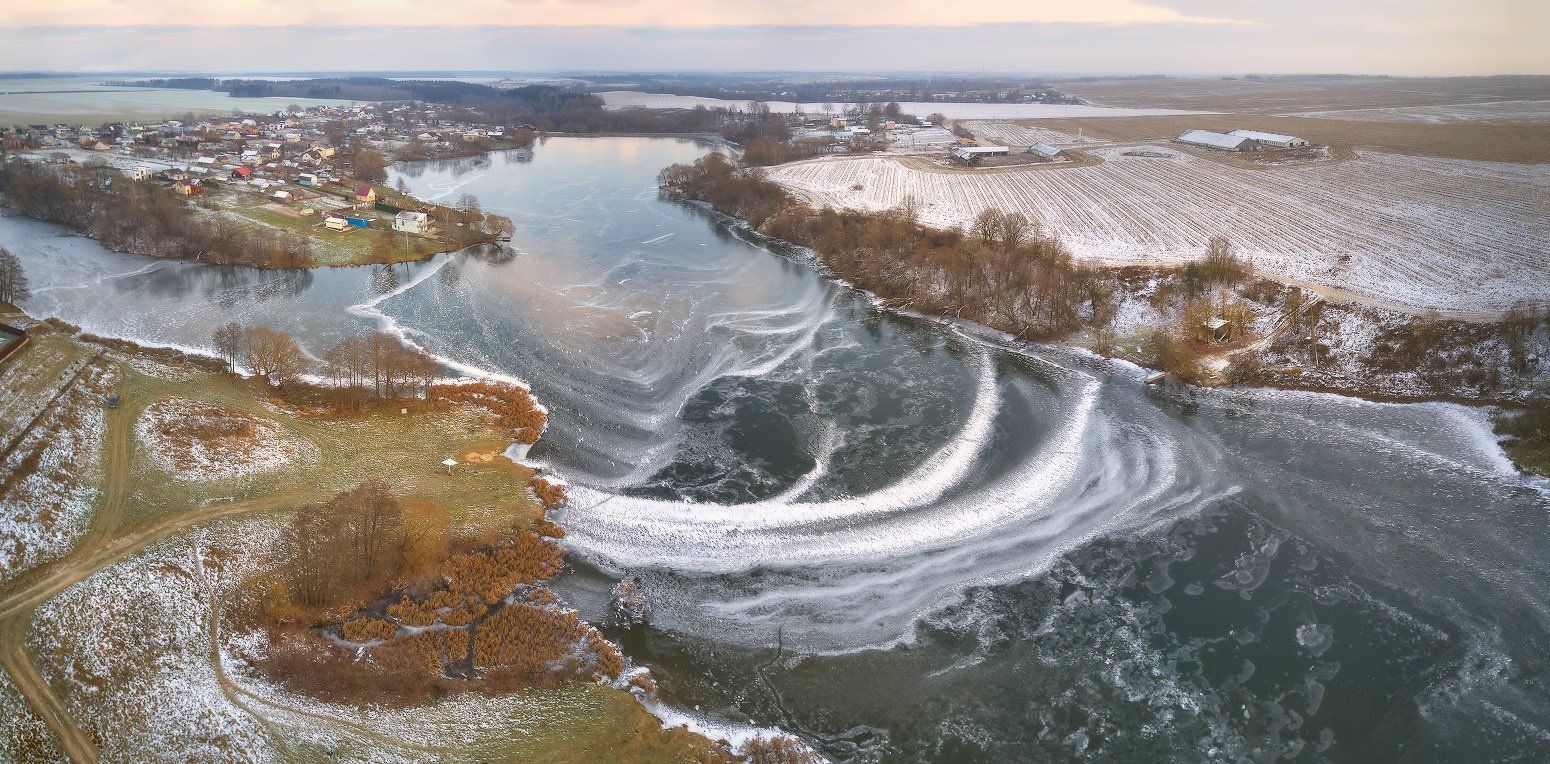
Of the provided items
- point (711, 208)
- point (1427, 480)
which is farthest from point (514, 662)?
point (711, 208)

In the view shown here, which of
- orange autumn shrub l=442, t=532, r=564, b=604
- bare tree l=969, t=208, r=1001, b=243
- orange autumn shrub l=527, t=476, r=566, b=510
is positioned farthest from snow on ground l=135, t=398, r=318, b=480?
bare tree l=969, t=208, r=1001, b=243

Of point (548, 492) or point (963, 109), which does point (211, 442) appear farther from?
point (963, 109)

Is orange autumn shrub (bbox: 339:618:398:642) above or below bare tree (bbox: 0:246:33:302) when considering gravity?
below

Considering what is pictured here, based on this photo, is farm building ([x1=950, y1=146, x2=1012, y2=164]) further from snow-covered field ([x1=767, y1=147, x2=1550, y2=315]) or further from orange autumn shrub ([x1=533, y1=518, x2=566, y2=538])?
orange autumn shrub ([x1=533, y1=518, x2=566, y2=538])

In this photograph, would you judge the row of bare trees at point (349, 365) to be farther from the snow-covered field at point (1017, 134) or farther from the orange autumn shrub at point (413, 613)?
the snow-covered field at point (1017, 134)

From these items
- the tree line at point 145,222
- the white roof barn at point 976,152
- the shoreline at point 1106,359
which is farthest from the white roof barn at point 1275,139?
the tree line at point 145,222

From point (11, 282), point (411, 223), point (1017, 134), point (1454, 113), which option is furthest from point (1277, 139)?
point (11, 282)

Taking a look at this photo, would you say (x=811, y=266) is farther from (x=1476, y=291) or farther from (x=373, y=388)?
(x=1476, y=291)
